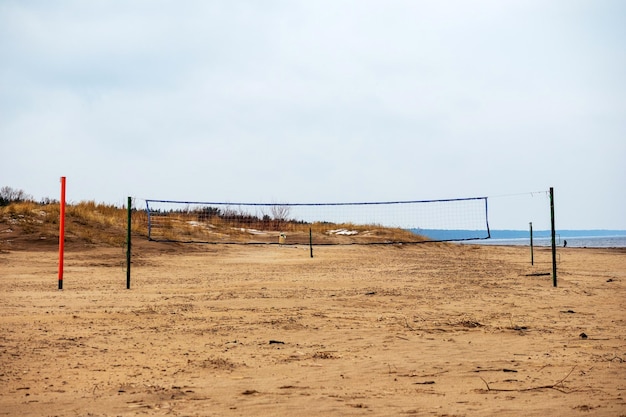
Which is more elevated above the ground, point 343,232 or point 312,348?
point 343,232

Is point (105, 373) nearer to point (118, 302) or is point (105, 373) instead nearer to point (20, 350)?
point (20, 350)

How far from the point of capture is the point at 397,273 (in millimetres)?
17016

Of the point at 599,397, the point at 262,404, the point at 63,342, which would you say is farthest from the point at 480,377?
the point at 63,342

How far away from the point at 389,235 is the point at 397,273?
61.0 ft

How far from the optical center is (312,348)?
6.74 meters

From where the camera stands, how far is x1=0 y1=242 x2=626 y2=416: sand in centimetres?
468

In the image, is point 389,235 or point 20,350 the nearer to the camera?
point 20,350

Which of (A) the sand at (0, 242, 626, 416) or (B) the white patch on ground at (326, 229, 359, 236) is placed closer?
(A) the sand at (0, 242, 626, 416)

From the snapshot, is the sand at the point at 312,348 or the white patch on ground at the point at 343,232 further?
the white patch on ground at the point at 343,232

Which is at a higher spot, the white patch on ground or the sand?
the white patch on ground

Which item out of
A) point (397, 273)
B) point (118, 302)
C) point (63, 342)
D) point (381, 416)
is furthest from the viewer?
point (397, 273)

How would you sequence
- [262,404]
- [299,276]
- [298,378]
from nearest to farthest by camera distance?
[262,404]
[298,378]
[299,276]

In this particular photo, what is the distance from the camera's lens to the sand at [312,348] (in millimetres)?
4676

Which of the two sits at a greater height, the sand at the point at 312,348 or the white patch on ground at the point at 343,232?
the white patch on ground at the point at 343,232
